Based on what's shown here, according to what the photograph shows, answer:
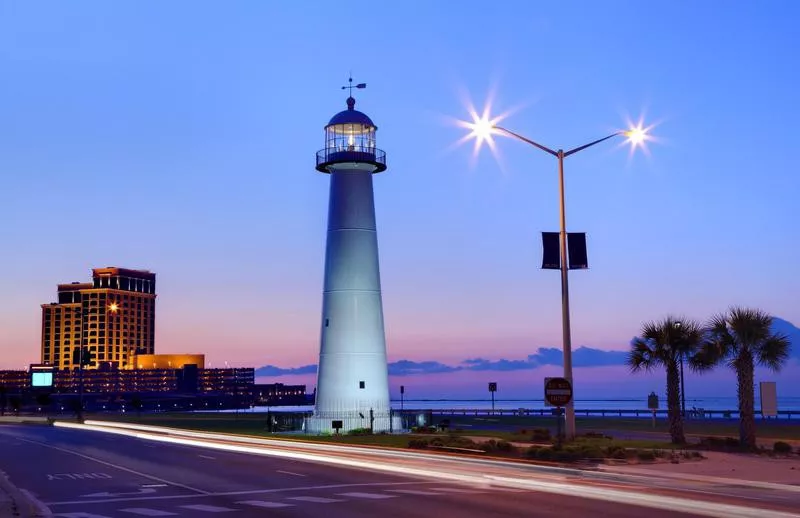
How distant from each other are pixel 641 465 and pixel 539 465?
3375 millimetres

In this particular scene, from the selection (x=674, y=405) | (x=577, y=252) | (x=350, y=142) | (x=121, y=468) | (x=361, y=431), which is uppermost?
(x=350, y=142)

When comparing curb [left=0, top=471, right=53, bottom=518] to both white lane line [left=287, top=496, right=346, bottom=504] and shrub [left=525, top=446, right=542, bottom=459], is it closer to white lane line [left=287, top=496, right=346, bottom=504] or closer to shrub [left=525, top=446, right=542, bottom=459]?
white lane line [left=287, top=496, right=346, bottom=504]

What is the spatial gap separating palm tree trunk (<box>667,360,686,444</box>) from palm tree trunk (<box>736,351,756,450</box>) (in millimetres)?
3026

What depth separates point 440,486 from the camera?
80.1ft

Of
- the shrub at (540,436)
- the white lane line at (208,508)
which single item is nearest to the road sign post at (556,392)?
the white lane line at (208,508)

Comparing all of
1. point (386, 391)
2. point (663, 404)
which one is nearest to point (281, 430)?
point (386, 391)

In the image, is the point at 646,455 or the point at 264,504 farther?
the point at 646,455

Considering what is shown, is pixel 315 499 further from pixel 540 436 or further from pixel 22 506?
pixel 540 436

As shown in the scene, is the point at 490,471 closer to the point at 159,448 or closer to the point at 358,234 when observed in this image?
the point at 159,448

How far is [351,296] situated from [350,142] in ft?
28.4

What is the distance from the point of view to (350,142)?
5388 cm

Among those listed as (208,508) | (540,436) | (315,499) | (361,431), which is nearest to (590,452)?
(540,436)

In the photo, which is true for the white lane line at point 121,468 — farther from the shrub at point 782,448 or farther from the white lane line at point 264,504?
the shrub at point 782,448

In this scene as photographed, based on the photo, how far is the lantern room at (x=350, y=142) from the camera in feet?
175
